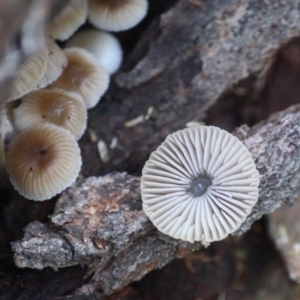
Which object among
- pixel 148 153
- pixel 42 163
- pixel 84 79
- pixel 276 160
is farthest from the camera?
pixel 148 153

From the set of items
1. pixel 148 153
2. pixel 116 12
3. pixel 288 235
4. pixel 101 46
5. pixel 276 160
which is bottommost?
pixel 288 235

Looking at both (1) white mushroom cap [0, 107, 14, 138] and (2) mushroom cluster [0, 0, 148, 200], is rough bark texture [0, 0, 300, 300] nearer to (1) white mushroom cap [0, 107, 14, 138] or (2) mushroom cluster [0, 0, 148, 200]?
(2) mushroom cluster [0, 0, 148, 200]

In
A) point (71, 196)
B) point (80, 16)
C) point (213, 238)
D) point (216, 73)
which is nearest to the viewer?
point (213, 238)

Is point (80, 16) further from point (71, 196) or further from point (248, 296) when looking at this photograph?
point (248, 296)

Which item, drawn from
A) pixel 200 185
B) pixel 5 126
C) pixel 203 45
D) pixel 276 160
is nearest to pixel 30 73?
pixel 5 126

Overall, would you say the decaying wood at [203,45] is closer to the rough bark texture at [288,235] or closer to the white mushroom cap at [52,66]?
the white mushroom cap at [52,66]

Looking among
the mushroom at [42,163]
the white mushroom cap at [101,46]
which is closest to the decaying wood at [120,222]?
the mushroom at [42,163]

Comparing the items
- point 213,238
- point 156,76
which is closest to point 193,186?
point 213,238

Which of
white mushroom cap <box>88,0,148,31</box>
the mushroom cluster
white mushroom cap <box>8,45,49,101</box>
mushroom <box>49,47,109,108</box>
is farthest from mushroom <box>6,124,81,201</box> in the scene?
white mushroom cap <box>88,0,148,31</box>

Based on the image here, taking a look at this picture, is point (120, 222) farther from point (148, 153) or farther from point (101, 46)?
point (101, 46)
